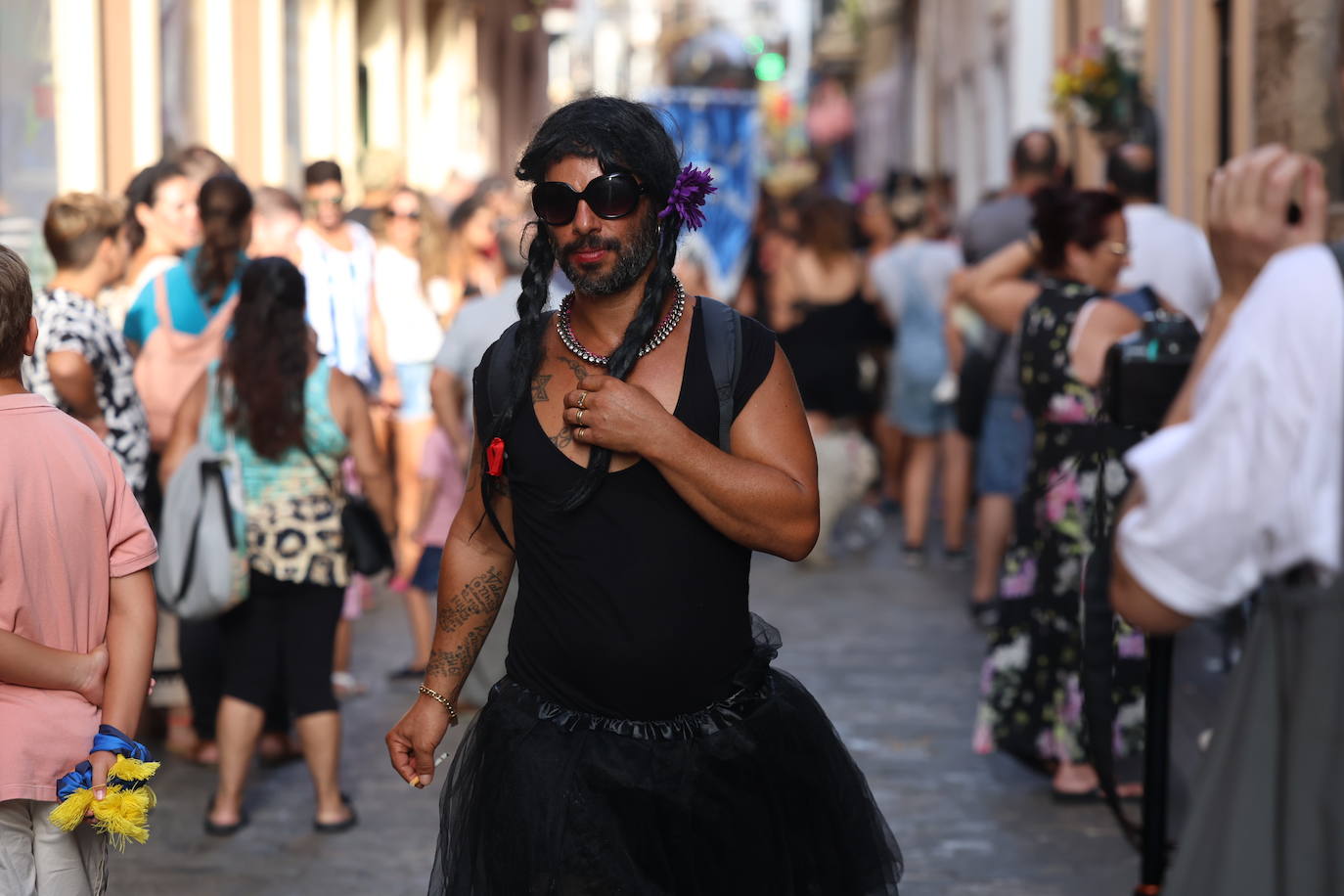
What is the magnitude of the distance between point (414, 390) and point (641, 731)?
6694mm

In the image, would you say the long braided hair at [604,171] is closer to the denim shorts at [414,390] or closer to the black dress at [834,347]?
the denim shorts at [414,390]

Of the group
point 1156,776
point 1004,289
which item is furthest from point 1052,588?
point 1156,776

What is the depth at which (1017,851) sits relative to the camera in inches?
232

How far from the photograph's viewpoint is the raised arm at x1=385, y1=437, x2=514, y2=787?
11.8 feet

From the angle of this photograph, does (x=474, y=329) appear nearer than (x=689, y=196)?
No

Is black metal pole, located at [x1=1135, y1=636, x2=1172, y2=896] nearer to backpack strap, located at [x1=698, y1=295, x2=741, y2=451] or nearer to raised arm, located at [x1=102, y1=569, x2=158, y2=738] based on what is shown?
backpack strap, located at [x1=698, y1=295, x2=741, y2=451]

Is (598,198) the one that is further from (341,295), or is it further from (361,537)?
(341,295)

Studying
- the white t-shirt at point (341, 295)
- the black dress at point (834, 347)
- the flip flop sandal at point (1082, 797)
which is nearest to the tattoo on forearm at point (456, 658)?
the flip flop sandal at point (1082, 797)

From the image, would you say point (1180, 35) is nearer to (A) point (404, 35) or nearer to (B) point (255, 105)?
(B) point (255, 105)

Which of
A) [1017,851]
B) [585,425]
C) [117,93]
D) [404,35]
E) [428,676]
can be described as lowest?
[1017,851]

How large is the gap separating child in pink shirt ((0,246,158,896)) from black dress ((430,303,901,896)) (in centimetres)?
69

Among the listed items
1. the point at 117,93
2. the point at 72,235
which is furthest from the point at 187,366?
the point at 117,93

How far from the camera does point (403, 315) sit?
9898 mm

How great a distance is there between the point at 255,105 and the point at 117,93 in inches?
122
